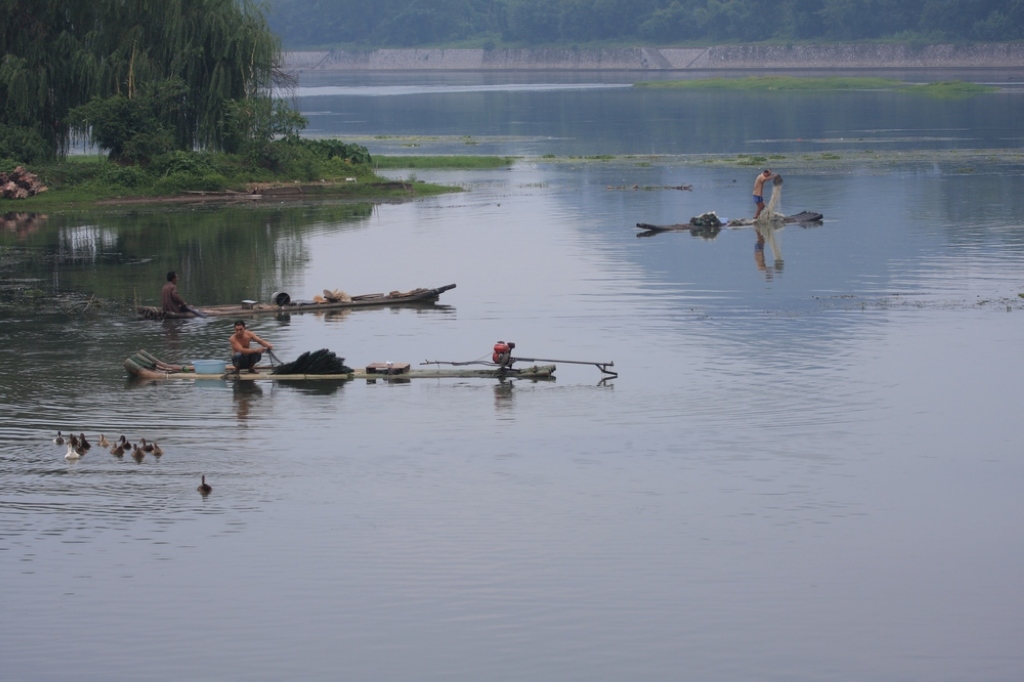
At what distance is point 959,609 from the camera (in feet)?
52.6

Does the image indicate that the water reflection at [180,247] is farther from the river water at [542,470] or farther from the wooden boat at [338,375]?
the wooden boat at [338,375]

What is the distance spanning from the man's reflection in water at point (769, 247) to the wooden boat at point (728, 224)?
0.44 metres

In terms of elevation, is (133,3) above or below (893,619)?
above

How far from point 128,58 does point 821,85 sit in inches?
3765

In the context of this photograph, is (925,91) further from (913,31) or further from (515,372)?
(515,372)

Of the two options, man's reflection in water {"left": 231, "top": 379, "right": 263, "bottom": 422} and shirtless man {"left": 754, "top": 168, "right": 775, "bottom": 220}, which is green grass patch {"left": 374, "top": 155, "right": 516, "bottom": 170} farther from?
man's reflection in water {"left": 231, "top": 379, "right": 263, "bottom": 422}

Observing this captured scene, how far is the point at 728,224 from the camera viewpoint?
44438mm

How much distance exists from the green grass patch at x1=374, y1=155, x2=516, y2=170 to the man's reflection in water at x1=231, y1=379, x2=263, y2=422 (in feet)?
133

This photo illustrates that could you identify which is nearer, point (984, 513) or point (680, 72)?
point (984, 513)

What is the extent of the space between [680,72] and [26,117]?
5448 inches

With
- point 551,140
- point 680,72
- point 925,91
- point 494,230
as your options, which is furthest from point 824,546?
point 680,72

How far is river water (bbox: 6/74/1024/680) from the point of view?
15.4 meters

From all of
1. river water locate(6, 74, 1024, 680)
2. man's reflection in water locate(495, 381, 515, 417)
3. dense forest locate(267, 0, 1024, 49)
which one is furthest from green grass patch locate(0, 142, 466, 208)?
dense forest locate(267, 0, 1024, 49)

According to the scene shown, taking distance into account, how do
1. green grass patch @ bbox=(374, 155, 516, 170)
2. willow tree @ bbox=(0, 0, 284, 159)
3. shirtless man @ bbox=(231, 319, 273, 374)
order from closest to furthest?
shirtless man @ bbox=(231, 319, 273, 374)
willow tree @ bbox=(0, 0, 284, 159)
green grass patch @ bbox=(374, 155, 516, 170)
